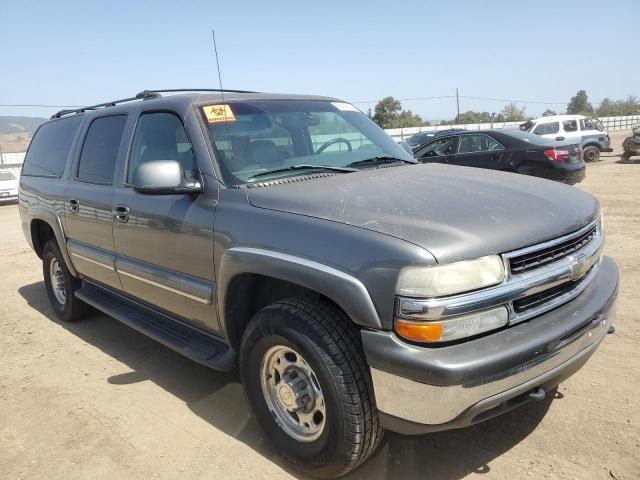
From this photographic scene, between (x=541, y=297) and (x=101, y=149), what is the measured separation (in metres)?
3.41

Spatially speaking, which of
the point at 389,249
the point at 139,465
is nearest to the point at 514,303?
the point at 389,249

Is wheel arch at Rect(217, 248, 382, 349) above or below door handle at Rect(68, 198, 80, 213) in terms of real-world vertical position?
below

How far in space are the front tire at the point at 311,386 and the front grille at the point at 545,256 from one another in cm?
74

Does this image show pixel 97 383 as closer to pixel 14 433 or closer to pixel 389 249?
pixel 14 433

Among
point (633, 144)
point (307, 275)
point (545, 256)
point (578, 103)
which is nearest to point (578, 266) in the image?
point (545, 256)

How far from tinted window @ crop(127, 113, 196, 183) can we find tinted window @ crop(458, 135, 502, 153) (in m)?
7.87

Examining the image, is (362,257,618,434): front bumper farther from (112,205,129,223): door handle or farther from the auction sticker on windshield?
the auction sticker on windshield

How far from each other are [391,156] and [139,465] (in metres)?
2.45

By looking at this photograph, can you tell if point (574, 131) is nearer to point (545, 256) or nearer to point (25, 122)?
point (545, 256)

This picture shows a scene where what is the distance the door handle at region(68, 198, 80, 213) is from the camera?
419cm

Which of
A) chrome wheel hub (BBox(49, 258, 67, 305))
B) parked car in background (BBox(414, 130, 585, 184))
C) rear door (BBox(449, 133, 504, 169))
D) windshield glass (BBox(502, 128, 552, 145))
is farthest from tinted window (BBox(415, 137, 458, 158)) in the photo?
chrome wheel hub (BBox(49, 258, 67, 305))

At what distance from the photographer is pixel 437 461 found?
8.49 ft

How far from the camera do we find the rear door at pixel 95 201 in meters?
3.81

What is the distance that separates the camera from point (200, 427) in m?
3.04
